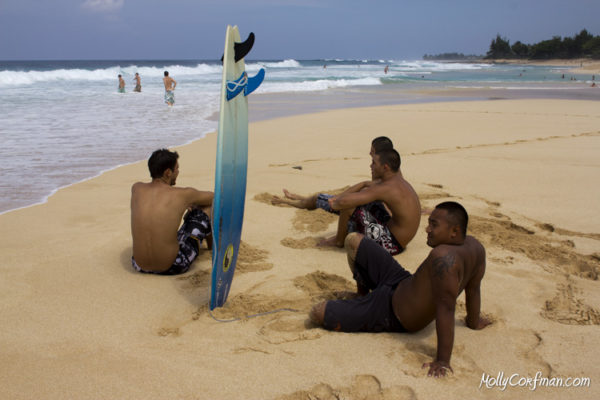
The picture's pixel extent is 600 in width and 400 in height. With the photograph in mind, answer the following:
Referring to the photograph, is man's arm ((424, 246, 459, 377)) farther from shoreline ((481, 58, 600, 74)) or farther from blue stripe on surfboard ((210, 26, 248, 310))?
shoreline ((481, 58, 600, 74))

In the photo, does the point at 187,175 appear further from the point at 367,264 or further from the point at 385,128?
the point at 385,128

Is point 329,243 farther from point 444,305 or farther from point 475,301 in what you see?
point 444,305

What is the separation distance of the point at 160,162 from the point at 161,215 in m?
0.38

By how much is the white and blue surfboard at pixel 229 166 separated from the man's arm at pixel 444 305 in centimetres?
119

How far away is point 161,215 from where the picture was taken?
11.2 feet

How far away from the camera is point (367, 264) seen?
113 inches

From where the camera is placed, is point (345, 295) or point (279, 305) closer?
point (279, 305)

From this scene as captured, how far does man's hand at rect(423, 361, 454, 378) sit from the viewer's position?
2293mm

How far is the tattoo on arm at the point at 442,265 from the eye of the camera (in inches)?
91.4

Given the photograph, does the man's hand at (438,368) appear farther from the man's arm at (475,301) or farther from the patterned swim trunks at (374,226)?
the patterned swim trunks at (374,226)

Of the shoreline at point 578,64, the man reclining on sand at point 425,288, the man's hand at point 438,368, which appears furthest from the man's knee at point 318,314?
the shoreline at point 578,64

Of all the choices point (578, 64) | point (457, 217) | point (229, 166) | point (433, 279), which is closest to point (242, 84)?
point (229, 166)

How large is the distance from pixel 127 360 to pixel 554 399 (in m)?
2.04

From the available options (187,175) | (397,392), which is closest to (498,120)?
(187,175)
